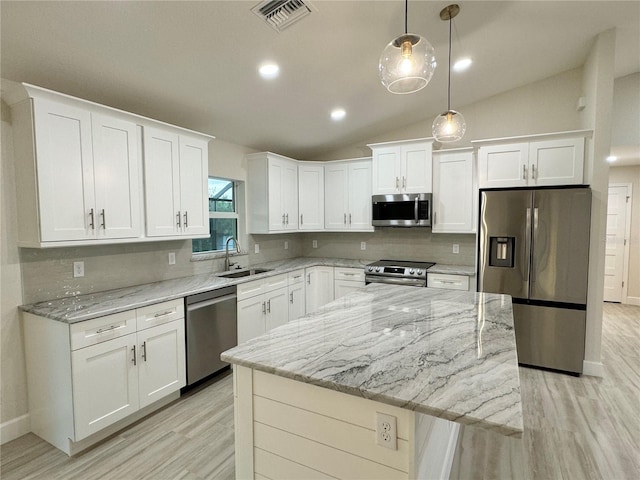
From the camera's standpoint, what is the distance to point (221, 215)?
13.2 feet

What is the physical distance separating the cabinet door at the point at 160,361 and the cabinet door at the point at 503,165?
3.38 m

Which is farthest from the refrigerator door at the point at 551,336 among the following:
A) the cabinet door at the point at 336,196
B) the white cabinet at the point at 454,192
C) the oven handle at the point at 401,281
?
the cabinet door at the point at 336,196

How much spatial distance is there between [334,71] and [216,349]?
9.22ft

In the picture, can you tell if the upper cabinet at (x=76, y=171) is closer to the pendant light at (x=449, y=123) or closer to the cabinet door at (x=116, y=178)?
the cabinet door at (x=116, y=178)

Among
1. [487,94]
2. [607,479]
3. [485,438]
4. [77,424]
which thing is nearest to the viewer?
[607,479]

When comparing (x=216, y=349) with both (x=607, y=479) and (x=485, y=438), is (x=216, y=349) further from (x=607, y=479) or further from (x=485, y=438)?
(x=607, y=479)

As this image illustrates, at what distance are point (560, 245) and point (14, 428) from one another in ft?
15.6

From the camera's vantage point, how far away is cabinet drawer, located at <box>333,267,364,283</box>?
4371mm

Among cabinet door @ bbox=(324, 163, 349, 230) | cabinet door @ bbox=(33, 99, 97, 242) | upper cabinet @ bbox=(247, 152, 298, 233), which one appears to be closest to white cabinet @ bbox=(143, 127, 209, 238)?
cabinet door @ bbox=(33, 99, 97, 242)

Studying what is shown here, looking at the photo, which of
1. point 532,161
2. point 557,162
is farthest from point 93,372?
point 557,162

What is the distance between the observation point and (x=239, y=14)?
2.11 metres

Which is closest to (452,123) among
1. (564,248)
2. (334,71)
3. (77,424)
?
(334,71)

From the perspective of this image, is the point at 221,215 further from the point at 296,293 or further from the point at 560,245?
the point at 560,245

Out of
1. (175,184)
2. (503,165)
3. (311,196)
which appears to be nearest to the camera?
(175,184)
